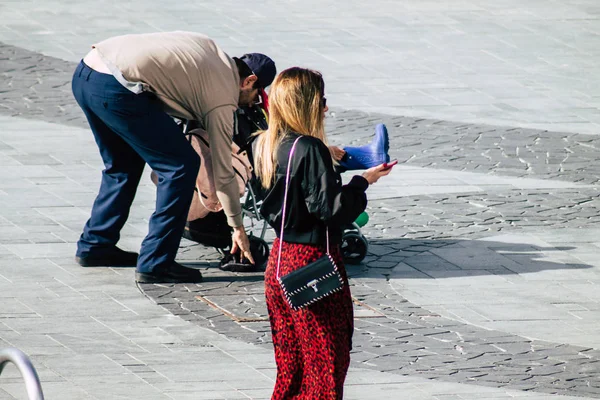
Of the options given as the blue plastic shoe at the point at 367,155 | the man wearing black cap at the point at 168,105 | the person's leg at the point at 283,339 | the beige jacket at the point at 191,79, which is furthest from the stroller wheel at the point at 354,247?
the person's leg at the point at 283,339

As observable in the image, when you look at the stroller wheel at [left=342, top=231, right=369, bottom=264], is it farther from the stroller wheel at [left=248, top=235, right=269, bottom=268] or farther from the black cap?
the black cap

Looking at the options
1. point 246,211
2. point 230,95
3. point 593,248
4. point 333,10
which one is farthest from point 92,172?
point 333,10

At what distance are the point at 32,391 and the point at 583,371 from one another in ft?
11.3

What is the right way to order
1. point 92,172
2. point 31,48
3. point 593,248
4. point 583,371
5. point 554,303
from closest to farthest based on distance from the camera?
point 583,371 < point 554,303 < point 593,248 < point 92,172 < point 31,48

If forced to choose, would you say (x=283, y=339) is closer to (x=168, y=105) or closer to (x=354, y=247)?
(x=168, y=105)

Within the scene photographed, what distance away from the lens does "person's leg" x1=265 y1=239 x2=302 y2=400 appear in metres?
5.13

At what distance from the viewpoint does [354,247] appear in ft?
26.9

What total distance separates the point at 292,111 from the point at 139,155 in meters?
3.01

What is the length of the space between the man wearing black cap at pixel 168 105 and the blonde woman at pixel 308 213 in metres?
1.77

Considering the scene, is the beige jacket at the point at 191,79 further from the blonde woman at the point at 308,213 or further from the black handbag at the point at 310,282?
the black handbag at the point at 310,282

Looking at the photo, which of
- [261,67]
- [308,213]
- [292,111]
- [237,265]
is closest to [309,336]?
[308,213]

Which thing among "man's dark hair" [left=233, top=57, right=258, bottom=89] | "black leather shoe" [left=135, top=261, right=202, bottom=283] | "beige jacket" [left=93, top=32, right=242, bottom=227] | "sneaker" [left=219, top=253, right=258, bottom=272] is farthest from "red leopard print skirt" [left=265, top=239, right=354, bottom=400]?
"sneaker" [left=219, top=253, right=258, bottom=272]

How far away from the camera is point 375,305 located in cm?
744

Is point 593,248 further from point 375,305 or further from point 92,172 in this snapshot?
point 92,172
